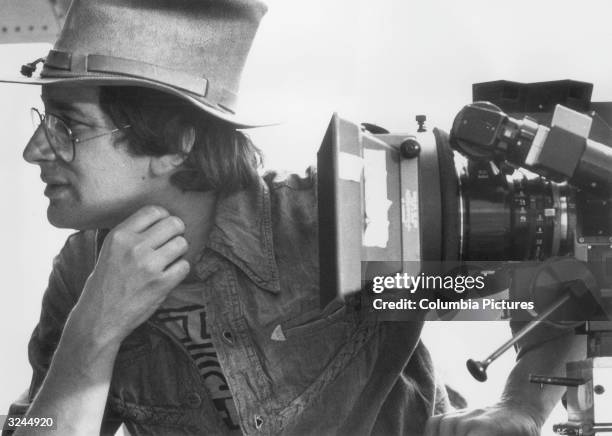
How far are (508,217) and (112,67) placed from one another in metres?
0.49

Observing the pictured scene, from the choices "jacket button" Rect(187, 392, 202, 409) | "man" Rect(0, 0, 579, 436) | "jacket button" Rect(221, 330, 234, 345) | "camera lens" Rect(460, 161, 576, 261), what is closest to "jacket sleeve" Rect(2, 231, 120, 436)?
"man" Rect(0, 0, 579, 436)

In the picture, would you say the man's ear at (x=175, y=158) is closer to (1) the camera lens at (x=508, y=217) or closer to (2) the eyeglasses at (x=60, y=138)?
(2) the eyeglasses at (x=60, y=138)

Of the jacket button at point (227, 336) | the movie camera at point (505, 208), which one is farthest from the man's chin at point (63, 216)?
the movie camera at point (505, 208)

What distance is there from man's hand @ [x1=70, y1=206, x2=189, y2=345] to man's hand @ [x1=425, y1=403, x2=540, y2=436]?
39cm

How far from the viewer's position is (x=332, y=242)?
2.57 ft

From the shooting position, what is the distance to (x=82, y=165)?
100 cm

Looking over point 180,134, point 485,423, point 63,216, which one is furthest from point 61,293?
point 485,423

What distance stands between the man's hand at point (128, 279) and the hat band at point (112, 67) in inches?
6.9

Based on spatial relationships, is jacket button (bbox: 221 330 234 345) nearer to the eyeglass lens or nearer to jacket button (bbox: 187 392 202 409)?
jacket button (bbox: 187 392 202 409)

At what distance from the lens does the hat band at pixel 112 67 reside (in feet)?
3.12

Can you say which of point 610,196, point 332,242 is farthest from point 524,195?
point 332,242

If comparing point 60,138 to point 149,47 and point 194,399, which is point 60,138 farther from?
point 194,399

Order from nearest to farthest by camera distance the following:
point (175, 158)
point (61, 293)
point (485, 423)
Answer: point (485, 423), point (175, 158), point (61, 293)

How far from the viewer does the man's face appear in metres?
1.00
